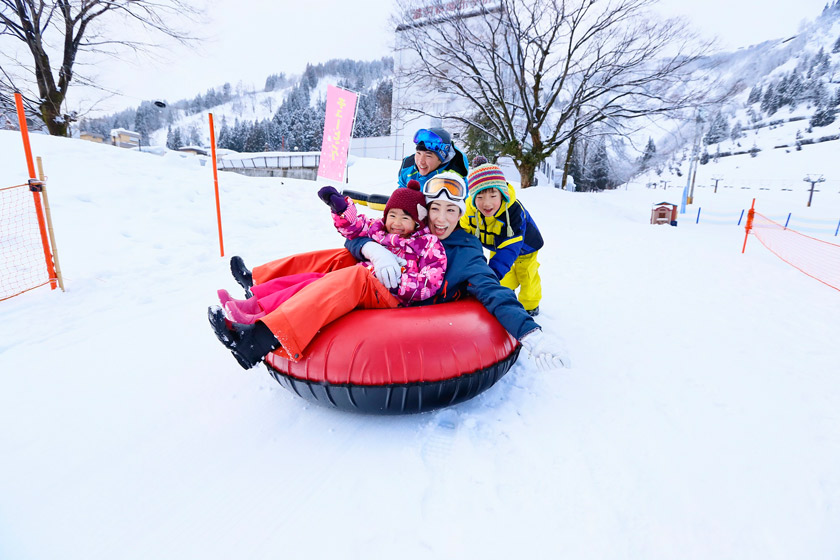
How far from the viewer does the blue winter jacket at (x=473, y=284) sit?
1.93 metres

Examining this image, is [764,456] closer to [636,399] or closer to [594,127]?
[636,399]

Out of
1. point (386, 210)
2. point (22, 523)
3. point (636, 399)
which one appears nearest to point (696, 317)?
point (636, 399)

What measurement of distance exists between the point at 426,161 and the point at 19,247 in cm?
473

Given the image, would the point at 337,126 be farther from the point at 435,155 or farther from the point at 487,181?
the point at 487,181

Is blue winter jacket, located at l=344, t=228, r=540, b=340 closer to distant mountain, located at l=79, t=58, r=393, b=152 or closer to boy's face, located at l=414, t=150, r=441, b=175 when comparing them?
boy's face, located at l=414, t=150, r=441, b=175

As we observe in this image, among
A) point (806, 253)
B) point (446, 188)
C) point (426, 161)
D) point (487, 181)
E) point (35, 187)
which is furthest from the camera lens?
point (806, 253)

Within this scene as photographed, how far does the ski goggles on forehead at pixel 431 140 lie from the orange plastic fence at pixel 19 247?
142 inches

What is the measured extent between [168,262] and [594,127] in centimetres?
1394

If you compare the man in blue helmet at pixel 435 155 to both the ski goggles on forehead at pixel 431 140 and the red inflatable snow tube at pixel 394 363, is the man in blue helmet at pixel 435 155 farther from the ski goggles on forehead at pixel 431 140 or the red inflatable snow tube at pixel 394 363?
the red inflatable snow tube at pixel 394 363

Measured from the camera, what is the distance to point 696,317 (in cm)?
355

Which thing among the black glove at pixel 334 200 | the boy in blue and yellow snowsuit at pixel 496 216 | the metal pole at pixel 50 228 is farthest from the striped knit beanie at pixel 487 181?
the metal pole at pixel 50 228

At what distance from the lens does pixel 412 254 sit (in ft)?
7.51

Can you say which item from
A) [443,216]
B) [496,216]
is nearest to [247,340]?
[443,216]

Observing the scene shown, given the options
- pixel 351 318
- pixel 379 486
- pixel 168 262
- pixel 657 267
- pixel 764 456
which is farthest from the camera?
pixel 657 267
